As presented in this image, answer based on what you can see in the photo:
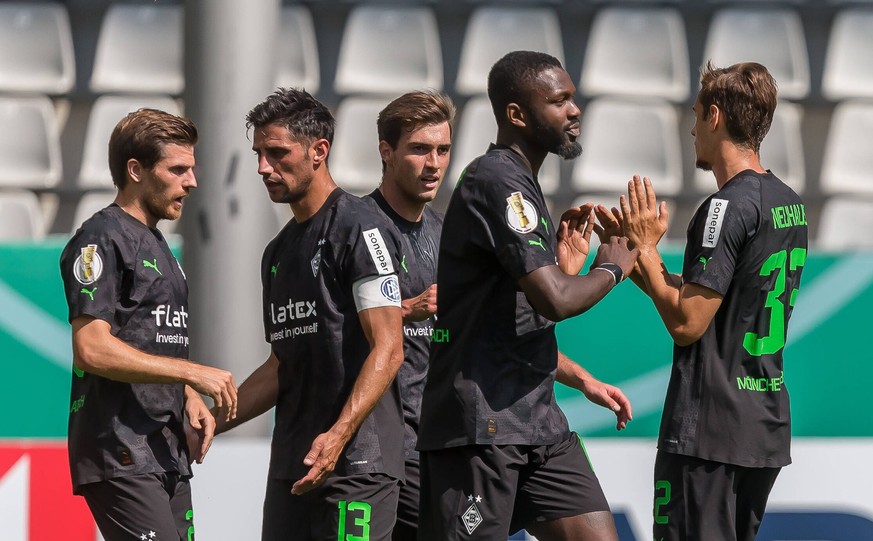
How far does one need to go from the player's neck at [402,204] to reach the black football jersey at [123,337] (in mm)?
1049

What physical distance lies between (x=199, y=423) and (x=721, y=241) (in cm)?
153

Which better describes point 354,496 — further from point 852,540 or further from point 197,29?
point 197,29

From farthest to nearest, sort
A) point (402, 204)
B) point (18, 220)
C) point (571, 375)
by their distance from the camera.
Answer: point (18, 220)
point (402, 204)
point (571, 375)

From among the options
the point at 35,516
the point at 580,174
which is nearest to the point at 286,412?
the point at 35,516

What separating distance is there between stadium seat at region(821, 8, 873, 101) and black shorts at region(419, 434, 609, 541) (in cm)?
517

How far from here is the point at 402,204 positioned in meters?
4.55

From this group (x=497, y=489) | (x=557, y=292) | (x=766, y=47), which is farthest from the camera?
(x=766, y=47)

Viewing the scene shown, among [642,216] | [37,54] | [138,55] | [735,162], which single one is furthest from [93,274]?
[37,54]

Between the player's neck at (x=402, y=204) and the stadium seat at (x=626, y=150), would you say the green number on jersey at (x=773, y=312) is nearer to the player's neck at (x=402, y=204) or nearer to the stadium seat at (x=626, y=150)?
Result: the player's neck at (x=402, y=204)

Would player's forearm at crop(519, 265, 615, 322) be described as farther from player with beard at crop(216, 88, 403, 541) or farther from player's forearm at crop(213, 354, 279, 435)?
player's forearm at crop(213, 354, 279, 435)

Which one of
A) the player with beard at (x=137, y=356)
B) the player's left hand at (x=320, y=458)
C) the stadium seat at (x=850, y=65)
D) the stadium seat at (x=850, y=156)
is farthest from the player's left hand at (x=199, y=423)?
the stadium seat at (x=850, y=65)

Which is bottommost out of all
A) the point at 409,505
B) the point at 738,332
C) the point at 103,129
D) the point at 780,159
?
the point at 409,505

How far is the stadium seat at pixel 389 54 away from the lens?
311 inches

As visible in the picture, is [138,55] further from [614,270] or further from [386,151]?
[614,270]
